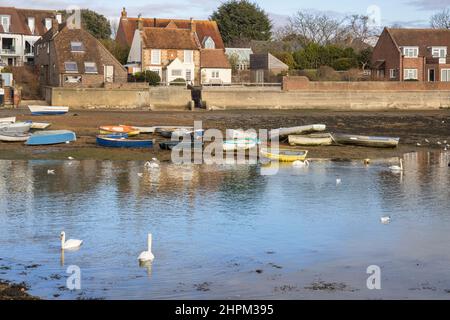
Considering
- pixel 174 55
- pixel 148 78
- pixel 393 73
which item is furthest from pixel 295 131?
pixel 393 73

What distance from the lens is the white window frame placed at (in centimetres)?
7250

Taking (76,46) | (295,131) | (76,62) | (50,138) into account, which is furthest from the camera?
(76,46)

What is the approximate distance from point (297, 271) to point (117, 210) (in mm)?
7983

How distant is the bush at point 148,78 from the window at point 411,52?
2289cm

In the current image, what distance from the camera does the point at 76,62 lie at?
6231cm

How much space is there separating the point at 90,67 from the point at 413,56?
95.4 ft

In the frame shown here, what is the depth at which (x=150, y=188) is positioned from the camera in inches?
1065

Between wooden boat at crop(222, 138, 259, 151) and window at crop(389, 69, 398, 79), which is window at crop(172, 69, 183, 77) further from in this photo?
wooden boat at crop(222, 138, 259, 151)

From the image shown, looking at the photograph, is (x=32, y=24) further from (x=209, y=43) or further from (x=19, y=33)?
(x=209, y=43)

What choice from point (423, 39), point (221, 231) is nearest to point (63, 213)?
point (221, 231)

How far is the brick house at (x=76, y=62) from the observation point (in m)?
61.6

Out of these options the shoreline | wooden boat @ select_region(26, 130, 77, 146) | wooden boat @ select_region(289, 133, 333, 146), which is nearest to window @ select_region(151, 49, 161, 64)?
the shoreline
